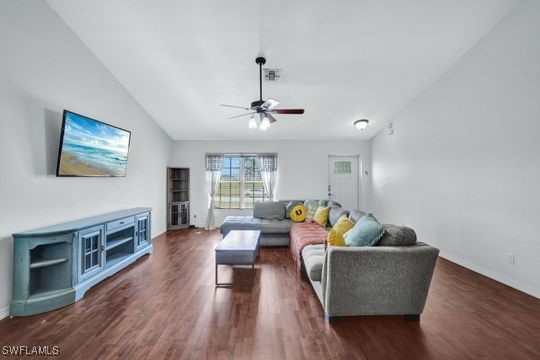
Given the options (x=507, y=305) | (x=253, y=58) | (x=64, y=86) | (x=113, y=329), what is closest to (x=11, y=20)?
(x=64, y=86)

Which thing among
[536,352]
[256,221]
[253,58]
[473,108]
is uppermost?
[253,58]

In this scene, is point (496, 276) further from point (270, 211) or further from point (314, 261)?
point (270, 211)

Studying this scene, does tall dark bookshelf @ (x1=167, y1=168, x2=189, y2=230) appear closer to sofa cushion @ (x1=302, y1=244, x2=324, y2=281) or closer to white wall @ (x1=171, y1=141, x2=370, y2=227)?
white wall @ (x1=171, y1=141, x2=370, y2=227)

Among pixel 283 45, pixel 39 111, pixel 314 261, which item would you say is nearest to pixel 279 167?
pixel 283 45

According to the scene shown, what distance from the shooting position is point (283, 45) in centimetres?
311

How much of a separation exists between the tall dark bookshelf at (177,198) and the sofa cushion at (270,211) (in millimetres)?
2264

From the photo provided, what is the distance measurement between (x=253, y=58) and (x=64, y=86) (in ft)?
8.05

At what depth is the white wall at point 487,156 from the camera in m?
2.62

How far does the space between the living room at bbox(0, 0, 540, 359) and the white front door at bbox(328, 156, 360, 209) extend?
5.60ft

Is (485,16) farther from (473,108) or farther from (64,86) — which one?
(64,86)

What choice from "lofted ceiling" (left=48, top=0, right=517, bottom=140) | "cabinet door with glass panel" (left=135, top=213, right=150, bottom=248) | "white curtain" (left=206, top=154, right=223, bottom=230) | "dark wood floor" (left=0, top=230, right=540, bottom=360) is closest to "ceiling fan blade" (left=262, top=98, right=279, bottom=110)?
"lofted ceiling" (left=48, top=0, right=517, bottom=140)

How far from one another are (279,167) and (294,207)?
1755 mm

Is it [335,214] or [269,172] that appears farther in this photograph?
[269,172]

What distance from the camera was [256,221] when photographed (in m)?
4.68
